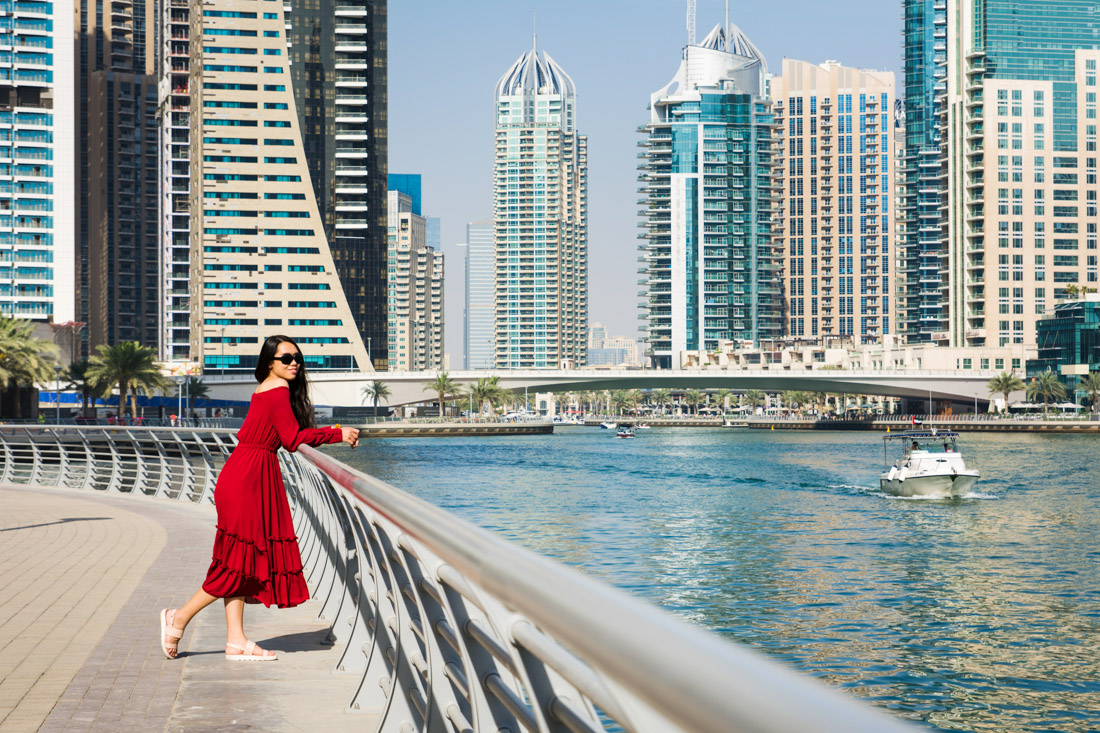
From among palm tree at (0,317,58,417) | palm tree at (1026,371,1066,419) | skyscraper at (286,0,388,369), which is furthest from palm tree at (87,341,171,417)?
palm tree at (1026,371,1066,419)

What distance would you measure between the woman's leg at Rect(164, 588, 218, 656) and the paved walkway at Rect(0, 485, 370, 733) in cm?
17

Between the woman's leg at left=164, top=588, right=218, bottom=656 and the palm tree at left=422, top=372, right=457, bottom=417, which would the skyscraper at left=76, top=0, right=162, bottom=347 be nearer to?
the palm tree at left=422, top=372, right=457, bottom=417

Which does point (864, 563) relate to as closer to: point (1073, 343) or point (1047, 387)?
point (1047, 387)

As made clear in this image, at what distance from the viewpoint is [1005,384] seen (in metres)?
134

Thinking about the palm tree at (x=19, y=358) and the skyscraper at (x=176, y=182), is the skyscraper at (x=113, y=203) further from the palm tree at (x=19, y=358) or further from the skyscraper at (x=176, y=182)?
the palm tree at (x=19, y=358)

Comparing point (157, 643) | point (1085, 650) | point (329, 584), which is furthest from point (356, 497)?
point (1085, 650)

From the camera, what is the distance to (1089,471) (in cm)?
6209

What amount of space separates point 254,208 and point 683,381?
6771cm

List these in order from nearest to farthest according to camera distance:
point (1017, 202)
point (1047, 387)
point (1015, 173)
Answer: point (1047, 387)
point (1015, 173)
point (1017, 202)

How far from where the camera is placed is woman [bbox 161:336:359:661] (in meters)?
7.34

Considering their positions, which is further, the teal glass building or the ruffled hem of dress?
the teal glass building

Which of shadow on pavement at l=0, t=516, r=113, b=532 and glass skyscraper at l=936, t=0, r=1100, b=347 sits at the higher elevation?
glass skyscraper at l=936, t=0, r=1100, b=347

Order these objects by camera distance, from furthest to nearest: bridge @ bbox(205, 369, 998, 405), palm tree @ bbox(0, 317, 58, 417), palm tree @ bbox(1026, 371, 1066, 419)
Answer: palm tree @ bbox(1026, 371, 1066, 419), bridge @ bbox(205, 369, 998, 405), palm tree @ bbox(0, 317, 58, 417)

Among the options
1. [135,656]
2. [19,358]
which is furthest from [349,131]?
[135,656]
